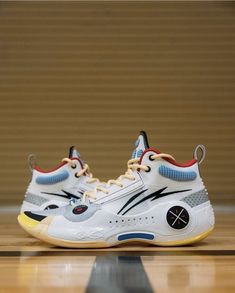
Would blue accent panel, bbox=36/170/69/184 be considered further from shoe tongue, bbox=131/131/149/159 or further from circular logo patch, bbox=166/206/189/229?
circular logo patch, bbox=166/206/189/229

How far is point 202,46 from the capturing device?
12.3 ft

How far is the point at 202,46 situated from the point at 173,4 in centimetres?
34

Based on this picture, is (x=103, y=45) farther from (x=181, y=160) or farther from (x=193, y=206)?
(x=193, y=206)

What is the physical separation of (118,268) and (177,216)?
418 mm

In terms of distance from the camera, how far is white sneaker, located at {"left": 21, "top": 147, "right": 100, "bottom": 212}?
6.89ft

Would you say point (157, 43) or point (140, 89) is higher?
point (157, 43)

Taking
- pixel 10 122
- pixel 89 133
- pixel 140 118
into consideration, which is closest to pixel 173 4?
pixel 140 118

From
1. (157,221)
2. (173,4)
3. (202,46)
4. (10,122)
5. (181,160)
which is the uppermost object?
(173,4)

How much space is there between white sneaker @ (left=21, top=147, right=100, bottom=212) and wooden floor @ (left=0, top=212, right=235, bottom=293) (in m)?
0.28

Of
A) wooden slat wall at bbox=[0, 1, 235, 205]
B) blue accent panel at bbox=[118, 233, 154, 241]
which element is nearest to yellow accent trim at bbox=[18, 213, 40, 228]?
blue accent panel at bbox=[118, 233, 154, 241]

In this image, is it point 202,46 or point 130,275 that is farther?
point 202,46

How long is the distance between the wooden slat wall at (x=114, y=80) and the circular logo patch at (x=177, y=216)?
1.97 metres

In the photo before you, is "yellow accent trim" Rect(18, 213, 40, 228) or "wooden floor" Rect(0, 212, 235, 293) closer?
"wooden floor" Rect(0, 212, 235, 293)

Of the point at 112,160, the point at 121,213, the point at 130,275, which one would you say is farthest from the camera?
the point at 112,160
